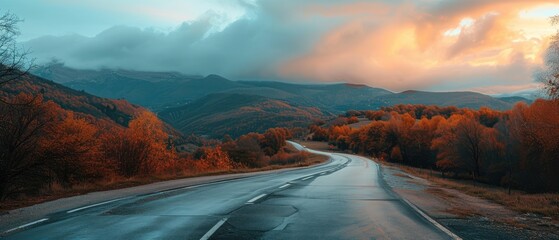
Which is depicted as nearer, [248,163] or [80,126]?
[80,126]

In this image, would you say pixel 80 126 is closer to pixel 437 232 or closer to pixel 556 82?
pixel 437 232

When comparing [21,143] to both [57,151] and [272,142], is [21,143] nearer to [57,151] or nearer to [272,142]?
[57,151]

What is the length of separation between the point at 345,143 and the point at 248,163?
87143 millimetres

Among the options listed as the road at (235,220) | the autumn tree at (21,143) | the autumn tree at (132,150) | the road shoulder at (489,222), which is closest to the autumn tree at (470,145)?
the autumn tree at (132,150)

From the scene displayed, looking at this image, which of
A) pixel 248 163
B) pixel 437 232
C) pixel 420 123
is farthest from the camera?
pixel 420 123

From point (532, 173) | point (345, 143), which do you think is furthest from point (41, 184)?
point (345, 143)

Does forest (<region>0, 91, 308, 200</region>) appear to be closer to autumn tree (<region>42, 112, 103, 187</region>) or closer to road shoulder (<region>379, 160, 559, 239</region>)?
autumn tree (<region>42, 112, 103, 187</region>)

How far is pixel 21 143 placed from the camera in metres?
20.0

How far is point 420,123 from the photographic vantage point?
339 feet

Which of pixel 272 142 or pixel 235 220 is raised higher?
pixel 272 142

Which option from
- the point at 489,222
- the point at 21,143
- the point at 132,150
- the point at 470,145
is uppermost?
the point at 21,143

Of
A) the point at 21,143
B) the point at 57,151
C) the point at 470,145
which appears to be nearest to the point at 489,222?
the point at 57,151

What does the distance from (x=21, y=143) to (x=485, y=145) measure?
65.4 meters

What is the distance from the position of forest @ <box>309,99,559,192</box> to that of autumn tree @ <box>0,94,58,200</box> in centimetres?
3285
